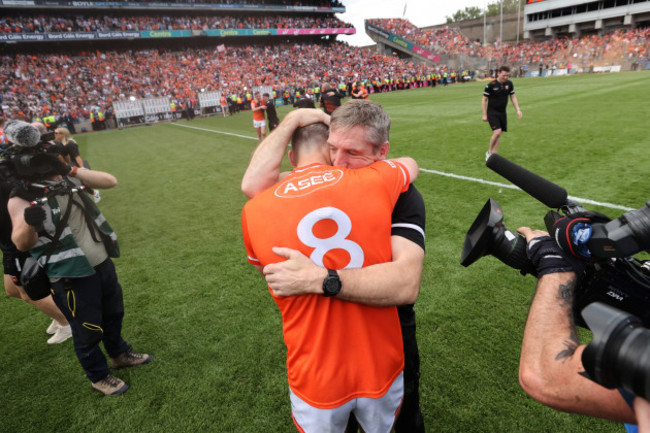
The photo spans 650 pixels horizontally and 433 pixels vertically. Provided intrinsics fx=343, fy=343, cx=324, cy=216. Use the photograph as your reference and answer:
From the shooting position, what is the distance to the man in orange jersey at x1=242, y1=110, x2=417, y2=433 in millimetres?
1350

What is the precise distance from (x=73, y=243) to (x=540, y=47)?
64113 mm

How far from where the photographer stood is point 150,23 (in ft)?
129

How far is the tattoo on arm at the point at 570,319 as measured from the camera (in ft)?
3.28

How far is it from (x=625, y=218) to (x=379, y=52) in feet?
195

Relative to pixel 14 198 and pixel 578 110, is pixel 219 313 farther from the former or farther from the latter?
pixel 578 110

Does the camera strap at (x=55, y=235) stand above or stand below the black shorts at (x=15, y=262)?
above

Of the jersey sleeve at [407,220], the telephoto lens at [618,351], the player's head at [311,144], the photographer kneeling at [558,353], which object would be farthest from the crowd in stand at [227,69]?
the telephoto lens at [618,351]

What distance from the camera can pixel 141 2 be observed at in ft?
124

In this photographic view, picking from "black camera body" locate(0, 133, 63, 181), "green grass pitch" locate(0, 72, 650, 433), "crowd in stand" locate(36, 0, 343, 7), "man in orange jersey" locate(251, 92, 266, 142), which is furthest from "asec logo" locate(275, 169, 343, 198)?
"crowd in stand" locate(36, 0, 343, 7)

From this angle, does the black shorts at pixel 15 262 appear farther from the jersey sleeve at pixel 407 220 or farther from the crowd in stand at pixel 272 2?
the crowd in stand at pixel 272 2

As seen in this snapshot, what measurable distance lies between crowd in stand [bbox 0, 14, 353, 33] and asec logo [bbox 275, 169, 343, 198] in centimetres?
4395

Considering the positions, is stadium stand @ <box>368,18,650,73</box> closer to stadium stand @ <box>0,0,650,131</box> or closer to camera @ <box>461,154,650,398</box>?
stadium stand @ <box>0,0,650,131</box>

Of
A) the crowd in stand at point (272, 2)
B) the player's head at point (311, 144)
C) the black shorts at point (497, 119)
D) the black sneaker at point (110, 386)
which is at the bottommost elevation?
the black sneaker at point (110, 386)

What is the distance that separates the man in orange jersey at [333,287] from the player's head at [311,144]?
0.12 metres
